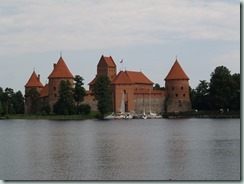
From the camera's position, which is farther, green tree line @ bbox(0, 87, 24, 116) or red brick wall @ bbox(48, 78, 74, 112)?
green tree line @ bbox(0, 87, 24, 116)

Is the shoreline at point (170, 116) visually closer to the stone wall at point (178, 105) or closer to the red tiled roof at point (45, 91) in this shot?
the stone wall at point (178, 105)

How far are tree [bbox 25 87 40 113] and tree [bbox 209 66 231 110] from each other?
53.4 ft

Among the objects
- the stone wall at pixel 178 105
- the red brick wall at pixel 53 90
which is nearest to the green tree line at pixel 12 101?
the red brick wall at pixel 53 90

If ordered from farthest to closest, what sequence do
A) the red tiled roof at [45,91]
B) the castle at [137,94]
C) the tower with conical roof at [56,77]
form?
the red tiled roof at [45,91]
the castle at [137,94]
the tower with conical roof at [56,77]

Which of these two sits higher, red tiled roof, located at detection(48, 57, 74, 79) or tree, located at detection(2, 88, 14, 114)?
red tiled roof, located at detection(48, 57, 74, 79)

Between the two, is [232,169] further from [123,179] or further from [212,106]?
[212,106]

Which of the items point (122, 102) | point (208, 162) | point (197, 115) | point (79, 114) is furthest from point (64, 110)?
point (208, 162)

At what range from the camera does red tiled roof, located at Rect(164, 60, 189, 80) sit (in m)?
54.3

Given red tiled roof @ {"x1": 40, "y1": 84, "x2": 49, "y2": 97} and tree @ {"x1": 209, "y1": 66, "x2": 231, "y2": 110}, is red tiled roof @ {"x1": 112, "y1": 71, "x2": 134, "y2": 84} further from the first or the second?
tree @ {"x1": 209, "y1": 66, "x2": 231, "y2": 110}

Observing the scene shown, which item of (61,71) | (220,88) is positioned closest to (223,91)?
(220,88)

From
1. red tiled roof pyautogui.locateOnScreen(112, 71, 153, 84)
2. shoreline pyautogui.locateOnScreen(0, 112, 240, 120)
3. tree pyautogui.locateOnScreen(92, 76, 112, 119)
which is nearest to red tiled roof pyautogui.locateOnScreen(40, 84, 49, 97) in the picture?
shoreline pyautogui.locateOnScreen(0, 112, 240, 120)

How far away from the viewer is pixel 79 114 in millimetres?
47344

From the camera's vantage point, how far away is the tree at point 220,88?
47.6m

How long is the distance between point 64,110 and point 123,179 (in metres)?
33.4
